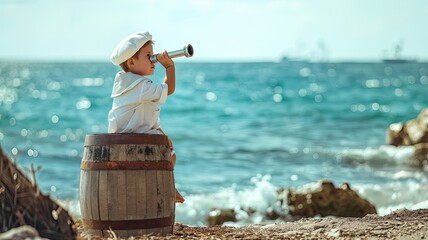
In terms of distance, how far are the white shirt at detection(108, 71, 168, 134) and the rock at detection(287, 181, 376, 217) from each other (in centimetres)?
537

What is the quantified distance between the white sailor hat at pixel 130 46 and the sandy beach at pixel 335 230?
138 centimetres

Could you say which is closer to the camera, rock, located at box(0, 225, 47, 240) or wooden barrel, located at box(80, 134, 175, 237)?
rock, located at box(0, 225, 47, 240)

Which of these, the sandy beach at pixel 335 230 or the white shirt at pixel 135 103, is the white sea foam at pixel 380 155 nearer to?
the sandy beach at pixel 335 230

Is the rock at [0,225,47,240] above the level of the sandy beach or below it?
above

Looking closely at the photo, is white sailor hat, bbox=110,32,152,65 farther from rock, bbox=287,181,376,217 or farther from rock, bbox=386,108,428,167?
rock, bbox=386,108,428,167

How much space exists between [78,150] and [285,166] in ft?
18.8

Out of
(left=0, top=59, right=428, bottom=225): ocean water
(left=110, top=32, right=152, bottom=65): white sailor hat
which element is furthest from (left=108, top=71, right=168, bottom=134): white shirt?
(left=0, top=59, right=428, bottom=225): ocean water

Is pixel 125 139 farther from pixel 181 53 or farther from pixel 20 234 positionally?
pixel 20 234

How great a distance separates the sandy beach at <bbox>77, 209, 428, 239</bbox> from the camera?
5.94 m

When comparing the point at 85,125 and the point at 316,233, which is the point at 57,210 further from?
the point at 85,125

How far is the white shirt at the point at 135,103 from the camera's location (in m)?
5.91

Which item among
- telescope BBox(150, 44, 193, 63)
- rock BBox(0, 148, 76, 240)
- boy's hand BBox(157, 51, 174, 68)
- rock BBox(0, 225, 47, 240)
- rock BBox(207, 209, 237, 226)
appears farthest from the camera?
rock BBox(207, 209, 237, 226)

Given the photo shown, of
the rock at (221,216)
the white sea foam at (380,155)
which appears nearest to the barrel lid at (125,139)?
the rock at (221,216)

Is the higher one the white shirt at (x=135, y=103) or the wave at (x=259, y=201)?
the white shirt at (x=135, y=103)
